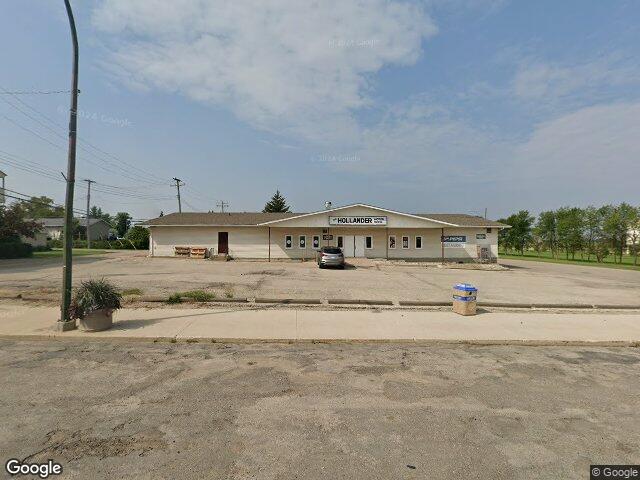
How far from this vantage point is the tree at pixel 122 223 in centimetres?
8075

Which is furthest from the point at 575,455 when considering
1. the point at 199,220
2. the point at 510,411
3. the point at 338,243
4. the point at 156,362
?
the point at 199,220

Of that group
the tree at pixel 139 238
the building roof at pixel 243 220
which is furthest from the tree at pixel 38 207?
the building roof at pixel 243 220

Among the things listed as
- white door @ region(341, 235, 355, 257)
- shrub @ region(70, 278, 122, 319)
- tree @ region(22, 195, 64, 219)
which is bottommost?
shrub @ region(70, 278, 122, 319)

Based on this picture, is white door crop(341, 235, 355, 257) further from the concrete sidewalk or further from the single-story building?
the concrete sidewalk

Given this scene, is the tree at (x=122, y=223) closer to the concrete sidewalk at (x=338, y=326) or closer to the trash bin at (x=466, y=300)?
the concrete sidewalk at (x=338, y=326)

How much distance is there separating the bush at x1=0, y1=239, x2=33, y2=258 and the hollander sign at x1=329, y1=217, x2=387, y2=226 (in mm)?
29459

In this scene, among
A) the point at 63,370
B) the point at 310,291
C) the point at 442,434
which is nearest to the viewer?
the point at 442,434

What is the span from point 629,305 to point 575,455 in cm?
1189

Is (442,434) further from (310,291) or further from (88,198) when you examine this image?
(88,198)

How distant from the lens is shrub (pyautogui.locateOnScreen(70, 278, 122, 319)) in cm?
714

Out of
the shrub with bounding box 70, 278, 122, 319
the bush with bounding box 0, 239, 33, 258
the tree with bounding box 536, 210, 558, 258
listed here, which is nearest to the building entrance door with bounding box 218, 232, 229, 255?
the bush with bounding box 0, 239, 33, 258

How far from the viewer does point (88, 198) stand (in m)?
54.7

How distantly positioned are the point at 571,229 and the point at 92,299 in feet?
185

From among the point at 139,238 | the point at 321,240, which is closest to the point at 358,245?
the point at 321,240
